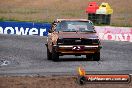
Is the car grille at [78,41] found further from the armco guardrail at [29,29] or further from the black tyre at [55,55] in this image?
the armco guardrail at [29,29]

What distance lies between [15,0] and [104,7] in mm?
48811

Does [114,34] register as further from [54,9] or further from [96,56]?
[54,9]

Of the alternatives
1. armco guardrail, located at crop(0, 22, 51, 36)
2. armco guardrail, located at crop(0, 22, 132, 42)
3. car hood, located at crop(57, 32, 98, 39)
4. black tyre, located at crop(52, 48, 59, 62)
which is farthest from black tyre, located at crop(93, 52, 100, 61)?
armco guardrail, located at crop(0, 22, 51, 36)

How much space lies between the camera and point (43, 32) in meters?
39.6

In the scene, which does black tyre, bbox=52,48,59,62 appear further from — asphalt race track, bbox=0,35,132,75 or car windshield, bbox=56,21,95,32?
car windshield, bbox=56,21,95,32

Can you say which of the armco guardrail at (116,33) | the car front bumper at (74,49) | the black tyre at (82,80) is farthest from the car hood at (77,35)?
the armco guardrail at (116,33)

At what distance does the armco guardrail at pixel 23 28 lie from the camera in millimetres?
39750

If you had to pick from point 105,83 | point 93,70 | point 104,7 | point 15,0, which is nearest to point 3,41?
point 104,7

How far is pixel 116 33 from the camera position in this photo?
35.9 metres

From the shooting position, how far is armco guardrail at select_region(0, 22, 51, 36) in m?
39.8

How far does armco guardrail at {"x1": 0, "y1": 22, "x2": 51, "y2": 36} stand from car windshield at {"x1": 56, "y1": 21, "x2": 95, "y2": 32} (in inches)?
667

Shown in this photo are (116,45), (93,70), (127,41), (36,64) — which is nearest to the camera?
(93,70)

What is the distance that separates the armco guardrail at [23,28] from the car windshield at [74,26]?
16937mm

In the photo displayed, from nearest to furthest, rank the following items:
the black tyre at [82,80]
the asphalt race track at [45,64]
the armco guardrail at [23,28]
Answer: the black tyre at [82,80] < the asphalt race track at [45,64] < the armco guardrail at [23,28]
